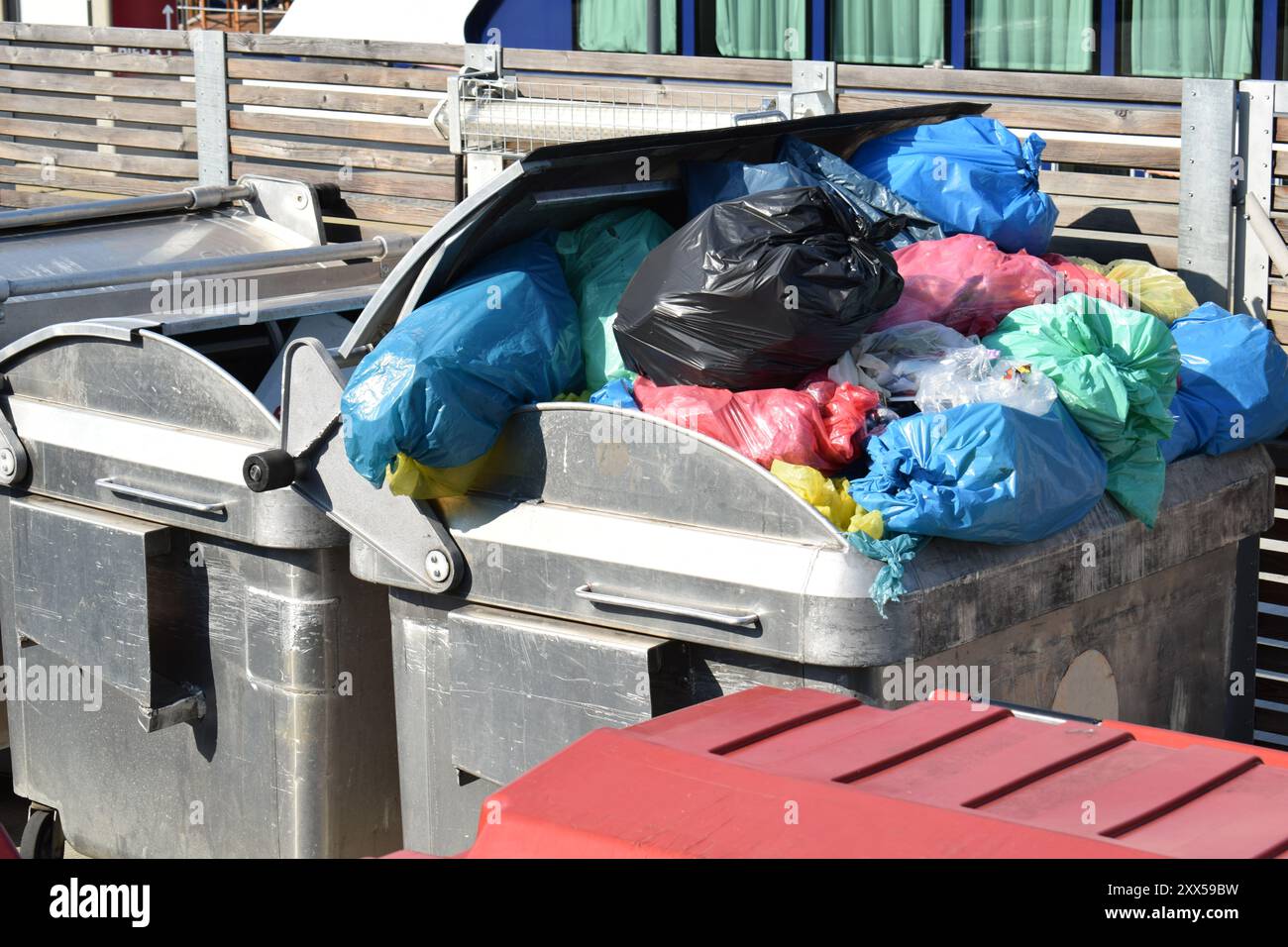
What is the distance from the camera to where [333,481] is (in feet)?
11.1

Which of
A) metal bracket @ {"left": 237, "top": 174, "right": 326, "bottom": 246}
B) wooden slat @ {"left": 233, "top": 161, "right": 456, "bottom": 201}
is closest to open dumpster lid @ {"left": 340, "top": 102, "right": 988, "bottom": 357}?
metal bracket @ {"left": 237, "top": 174, "right": 326, "bottom": 246}

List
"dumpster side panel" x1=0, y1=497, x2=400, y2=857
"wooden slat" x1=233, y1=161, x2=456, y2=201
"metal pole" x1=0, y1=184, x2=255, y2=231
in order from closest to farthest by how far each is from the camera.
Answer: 1. "dumpster side panel" x1=0, y1=497, x2=400, y2=857
2. "metal pole" x1=0, y1=184, x2=255, y2=231
3. "wooden slat" x1=233, y1=161, x2=456, y2=201

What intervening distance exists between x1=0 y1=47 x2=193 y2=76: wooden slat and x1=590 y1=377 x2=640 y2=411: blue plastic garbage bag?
198 inches

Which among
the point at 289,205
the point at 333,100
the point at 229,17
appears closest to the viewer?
the point at 289,205

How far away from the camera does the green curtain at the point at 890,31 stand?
830 cm

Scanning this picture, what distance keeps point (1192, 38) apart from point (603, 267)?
501 cm

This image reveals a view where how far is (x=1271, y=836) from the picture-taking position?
1982mm

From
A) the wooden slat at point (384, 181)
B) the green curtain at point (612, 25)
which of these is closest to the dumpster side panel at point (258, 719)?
the wooden slat at point (384, 181)

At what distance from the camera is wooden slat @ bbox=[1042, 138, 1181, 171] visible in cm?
464

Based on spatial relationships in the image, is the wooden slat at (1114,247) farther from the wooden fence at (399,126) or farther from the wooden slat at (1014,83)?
the wooden slat at (1014,83)

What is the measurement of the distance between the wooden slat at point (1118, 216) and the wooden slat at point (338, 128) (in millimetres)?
2700

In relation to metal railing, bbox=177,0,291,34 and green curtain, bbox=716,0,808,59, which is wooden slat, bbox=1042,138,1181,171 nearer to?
green curtain, bbox=716,0,808,59

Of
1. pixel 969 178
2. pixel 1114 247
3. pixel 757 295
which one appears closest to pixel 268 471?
pixel 757 295

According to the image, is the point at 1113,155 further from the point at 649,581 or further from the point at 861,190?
the point at 649,581
